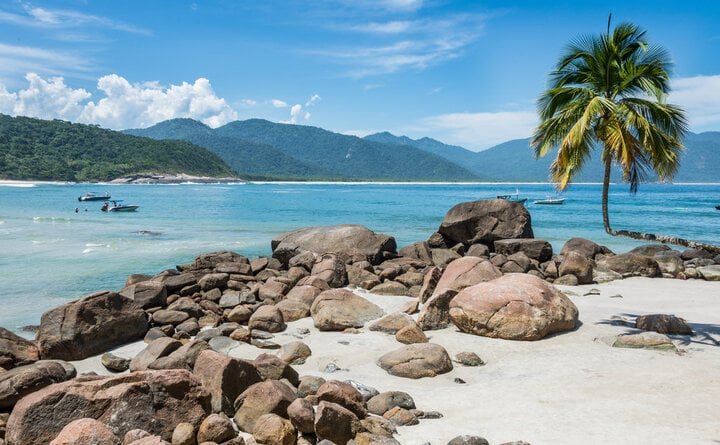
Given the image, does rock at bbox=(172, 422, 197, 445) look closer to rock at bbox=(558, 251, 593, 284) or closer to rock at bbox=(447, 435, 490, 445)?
rock at bbox=(447, 435, 490, 445)

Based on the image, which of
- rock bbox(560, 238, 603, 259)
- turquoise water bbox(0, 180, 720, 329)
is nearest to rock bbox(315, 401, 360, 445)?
turquoise water bbox(0, 180, 720, 329)

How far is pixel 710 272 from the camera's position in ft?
57.8

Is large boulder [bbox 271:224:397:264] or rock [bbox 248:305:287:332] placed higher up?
large boulder [bbox 271:224:397:264]

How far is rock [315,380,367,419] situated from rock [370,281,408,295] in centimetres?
836

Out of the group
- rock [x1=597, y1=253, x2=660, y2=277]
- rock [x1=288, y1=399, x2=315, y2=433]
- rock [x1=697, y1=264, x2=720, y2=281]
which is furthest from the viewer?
rock [x1=597, y1=253, x2=660, y2=277]

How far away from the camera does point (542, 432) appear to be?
6.75 meters

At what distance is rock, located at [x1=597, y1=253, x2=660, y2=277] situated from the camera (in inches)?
707

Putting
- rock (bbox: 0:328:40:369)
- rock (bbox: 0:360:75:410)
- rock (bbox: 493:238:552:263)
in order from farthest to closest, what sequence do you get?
rock (bbox: 493:238:552:263), rock (bbox: 0:328:40:369), rock (bbox: 0:360:75:410)

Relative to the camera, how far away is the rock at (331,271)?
16547 mm

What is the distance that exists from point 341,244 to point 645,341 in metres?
12.1

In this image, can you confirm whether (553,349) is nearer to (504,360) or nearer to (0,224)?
(504,360)

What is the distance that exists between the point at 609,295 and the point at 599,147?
5407mm

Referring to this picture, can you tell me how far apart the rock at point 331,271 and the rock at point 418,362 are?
6.92 metres

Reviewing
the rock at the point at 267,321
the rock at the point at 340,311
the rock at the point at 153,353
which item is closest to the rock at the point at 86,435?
the rock at the point at 153,353
